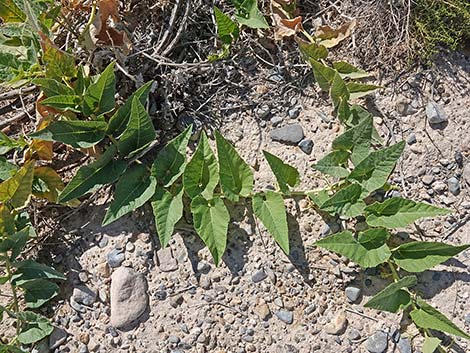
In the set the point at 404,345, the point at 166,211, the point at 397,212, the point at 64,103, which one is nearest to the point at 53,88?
the point at 64,103

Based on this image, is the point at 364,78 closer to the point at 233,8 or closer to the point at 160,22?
the point at 233,8

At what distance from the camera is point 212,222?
1.84m

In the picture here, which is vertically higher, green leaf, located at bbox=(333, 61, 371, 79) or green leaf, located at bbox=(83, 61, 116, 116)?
green leaf, located at bbox=(333, 61, 371, 79)

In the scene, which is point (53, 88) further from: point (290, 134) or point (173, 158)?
point (290, 134)

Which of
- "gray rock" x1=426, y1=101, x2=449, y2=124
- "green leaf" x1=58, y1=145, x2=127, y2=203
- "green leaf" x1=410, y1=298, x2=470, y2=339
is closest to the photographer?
"green leaf" x1=410, y1=298, x2=470, y2=339

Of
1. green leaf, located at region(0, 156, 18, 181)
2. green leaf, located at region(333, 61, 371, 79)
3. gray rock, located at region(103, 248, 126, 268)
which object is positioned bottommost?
gray rock, located at region(103, 248, 126, 268)

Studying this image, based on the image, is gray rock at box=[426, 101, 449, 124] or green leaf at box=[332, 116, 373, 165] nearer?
green leaf at box=[332, 116, 373, 165]

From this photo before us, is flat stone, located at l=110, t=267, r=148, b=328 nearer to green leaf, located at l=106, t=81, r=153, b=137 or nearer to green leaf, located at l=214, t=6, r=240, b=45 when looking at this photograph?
green leaf, located at l=106, t=81, r=153, b=137

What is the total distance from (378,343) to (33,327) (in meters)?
1.10

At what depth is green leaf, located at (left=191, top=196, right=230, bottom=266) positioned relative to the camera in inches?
71.3

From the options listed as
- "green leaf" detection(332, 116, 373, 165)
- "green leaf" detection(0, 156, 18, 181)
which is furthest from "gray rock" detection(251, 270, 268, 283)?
"green leaf" detection(0, 156, 18, 181)

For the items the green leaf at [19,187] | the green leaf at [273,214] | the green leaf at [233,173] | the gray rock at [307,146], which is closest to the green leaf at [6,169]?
the green leaf at [19,187]

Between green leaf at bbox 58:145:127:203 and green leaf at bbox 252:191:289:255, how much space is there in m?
0.45

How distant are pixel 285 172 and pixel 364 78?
0.45 metres
